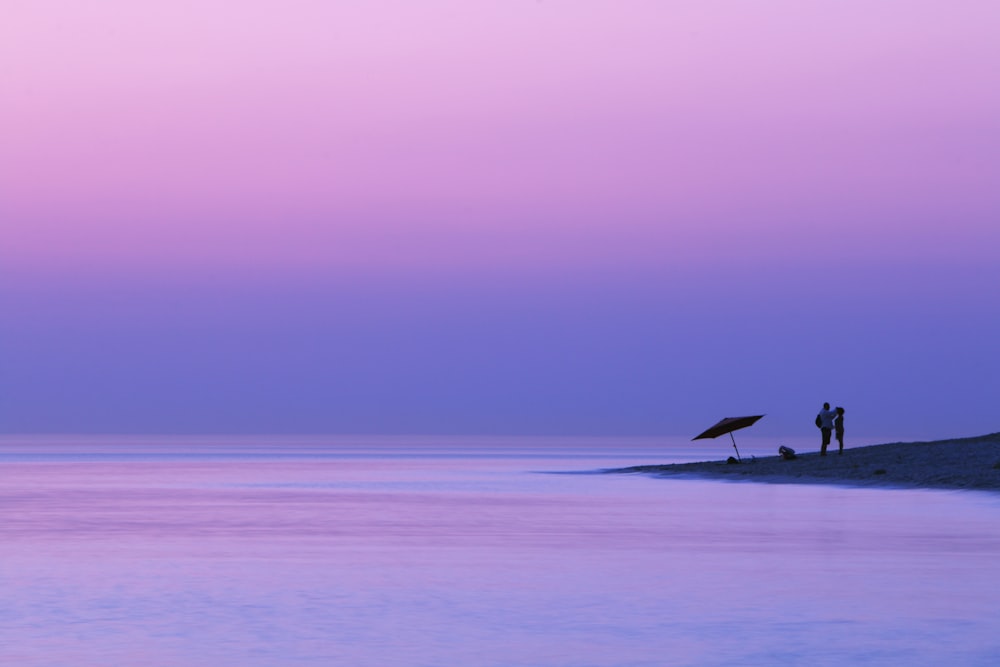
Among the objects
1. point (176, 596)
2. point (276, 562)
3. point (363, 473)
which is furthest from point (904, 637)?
point (363, 473)

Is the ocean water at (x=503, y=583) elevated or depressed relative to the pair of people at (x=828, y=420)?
depressed

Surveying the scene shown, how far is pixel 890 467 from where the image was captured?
51625 millimetres

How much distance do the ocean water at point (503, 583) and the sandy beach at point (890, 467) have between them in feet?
27.1

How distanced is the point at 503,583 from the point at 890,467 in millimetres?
32866

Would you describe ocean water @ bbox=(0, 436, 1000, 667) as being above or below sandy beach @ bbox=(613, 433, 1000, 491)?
below

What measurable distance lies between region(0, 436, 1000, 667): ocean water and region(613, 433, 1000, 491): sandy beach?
8.27m

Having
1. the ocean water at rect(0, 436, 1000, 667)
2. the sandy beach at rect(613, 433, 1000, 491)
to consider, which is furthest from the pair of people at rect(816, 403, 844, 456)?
the ocean water at rect(0, 436, 1000, 667)

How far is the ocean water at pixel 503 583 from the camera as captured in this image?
15.4 m

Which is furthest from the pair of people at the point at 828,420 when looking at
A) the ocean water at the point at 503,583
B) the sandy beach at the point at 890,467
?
the ocean water at the point at 503,583

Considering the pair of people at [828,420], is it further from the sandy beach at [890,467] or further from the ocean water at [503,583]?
the ocean water at [503,583]

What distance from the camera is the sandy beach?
46.9m

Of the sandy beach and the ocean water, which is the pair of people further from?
the ocean water

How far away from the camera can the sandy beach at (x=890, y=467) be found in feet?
154

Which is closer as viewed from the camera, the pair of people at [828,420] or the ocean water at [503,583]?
the ocean water at [503,583]
